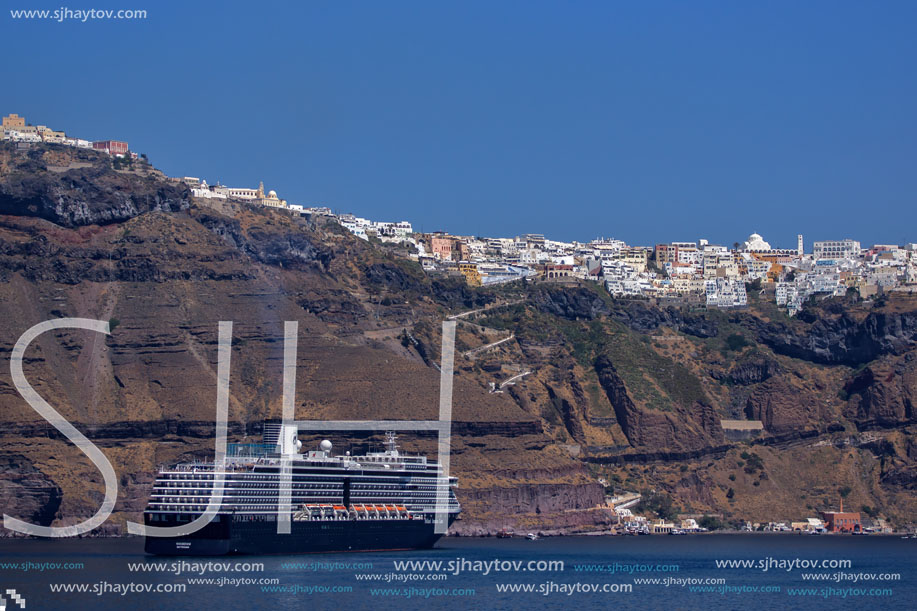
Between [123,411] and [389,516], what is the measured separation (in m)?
24.6

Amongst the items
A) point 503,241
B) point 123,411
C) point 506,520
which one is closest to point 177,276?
point 123,411

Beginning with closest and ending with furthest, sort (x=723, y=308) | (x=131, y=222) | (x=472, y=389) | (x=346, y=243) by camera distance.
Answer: (x=472, y=389) < (x=131, y=222) < (x=346, y=243) < (x=723, y=308)

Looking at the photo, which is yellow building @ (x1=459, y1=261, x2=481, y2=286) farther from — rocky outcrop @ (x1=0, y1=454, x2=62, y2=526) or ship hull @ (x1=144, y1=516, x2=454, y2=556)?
ship hull @ (x1=144, y1=516, x2=454, y2=556)

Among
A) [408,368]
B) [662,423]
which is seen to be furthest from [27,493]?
[662,423]

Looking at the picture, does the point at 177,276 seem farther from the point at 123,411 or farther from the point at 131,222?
the point at 123,411

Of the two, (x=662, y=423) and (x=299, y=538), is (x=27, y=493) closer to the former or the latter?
(x=299, y=538)

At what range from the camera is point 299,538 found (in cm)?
7812

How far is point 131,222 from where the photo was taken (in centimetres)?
11681

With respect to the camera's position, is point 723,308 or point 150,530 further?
point 723,308

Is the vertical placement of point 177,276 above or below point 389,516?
above

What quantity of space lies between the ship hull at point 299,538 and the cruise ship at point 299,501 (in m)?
0.05

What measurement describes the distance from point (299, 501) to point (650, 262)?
311 feet

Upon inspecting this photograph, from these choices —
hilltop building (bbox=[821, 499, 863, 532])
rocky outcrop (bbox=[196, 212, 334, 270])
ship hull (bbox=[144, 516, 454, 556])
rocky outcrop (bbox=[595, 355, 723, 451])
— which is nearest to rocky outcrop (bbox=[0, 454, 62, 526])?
ship hull (bbox=[144, 516, 454, 556])

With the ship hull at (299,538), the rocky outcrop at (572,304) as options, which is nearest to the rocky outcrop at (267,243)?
the rocky outcrop at (572,304)
